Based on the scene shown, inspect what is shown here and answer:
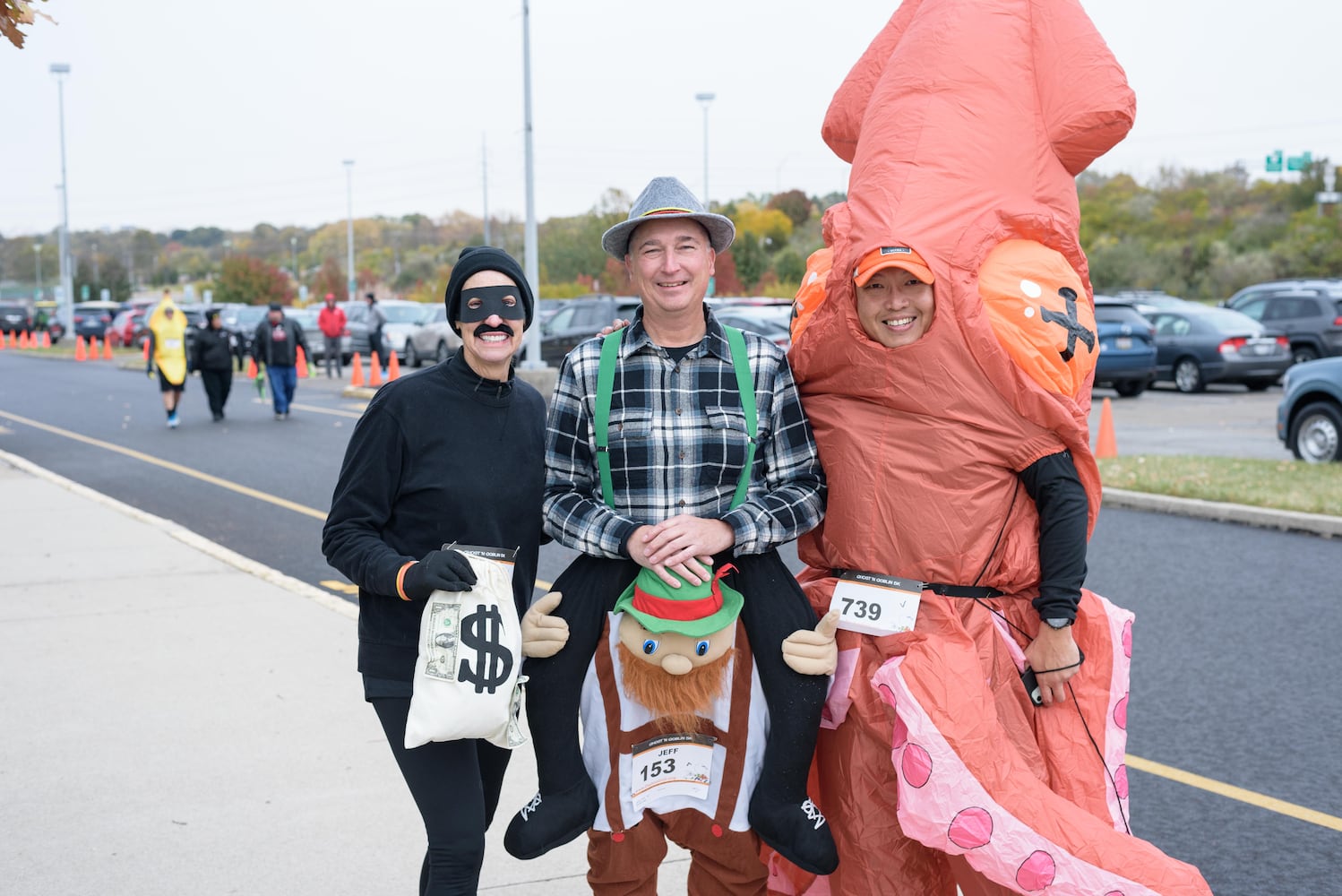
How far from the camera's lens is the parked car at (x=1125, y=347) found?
19906 mm

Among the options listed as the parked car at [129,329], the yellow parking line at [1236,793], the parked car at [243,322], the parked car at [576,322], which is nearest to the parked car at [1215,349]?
the parked car at [576,322]

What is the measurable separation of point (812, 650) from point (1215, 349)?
65.7 ft

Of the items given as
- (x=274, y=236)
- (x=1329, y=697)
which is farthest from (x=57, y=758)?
(x=274, y=236)

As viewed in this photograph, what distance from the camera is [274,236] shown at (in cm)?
15250

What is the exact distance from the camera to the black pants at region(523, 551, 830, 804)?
289 cm

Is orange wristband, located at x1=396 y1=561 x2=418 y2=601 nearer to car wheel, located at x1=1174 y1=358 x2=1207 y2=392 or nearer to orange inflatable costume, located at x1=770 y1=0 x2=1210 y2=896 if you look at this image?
orange inflatable costume, located at x1=770 y1=0 x2=1210 y2=896

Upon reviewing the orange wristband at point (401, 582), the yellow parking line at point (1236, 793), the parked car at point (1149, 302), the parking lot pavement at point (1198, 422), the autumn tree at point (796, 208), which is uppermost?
the autumn tree at point (796, 208)

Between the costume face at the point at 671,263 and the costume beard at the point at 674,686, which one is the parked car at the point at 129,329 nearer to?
the costume face at the point at 671,263

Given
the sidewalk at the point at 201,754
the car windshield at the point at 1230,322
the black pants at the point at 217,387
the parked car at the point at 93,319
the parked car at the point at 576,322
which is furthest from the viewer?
the parked car at the point at 93,319

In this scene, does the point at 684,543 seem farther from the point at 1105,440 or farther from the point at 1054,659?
the point at 1105,440

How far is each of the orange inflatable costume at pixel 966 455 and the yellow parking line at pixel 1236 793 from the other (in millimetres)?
1691

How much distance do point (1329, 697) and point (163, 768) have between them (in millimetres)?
4783

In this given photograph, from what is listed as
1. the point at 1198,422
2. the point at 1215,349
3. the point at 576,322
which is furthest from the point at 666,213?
the point at 1215,349

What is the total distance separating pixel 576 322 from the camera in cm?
2258
